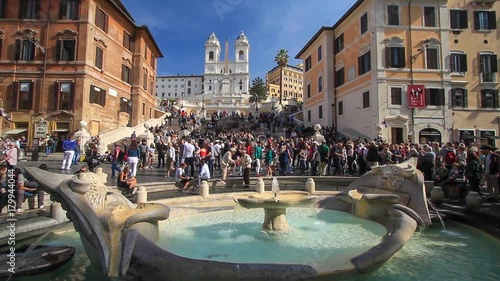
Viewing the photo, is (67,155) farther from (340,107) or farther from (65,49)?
(340,107)

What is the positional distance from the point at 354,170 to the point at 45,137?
23183 mm

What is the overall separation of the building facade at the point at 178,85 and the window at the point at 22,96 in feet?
353

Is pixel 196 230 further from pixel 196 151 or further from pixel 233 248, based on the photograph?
pixel 196 151

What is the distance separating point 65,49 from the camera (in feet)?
86.7

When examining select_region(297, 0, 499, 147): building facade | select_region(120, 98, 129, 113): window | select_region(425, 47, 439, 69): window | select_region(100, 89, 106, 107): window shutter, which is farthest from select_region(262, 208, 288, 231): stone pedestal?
select_region(120, 98, 129, 113): window

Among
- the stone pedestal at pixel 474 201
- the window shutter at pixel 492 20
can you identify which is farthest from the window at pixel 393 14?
the stone pedestal at pixel 474 201

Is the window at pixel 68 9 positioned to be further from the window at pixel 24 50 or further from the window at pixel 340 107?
the window at pixel 340 107

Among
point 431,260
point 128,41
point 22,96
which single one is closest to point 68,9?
point 128,41

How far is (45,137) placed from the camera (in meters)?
24.0

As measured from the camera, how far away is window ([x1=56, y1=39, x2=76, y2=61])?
2625 cm

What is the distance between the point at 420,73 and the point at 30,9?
3444 cm

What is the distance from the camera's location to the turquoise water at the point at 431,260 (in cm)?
446

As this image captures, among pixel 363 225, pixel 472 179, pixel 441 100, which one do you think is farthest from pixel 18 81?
pixel 441 100

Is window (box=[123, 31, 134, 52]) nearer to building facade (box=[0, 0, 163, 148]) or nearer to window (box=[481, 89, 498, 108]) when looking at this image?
building facade (box=[0, 0, 163, 148])
